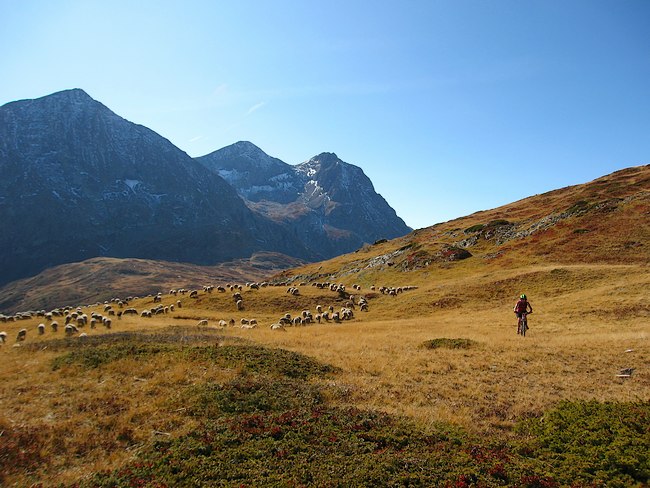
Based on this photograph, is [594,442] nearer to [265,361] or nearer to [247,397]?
[247,397]

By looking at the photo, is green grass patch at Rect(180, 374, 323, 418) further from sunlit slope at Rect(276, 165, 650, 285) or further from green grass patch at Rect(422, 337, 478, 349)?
sunlit slope at Rect(276, 165, 650, 285)

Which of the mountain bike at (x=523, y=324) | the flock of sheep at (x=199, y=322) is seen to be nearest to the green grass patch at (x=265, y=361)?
the flock of sheep at (x=199, y=322)

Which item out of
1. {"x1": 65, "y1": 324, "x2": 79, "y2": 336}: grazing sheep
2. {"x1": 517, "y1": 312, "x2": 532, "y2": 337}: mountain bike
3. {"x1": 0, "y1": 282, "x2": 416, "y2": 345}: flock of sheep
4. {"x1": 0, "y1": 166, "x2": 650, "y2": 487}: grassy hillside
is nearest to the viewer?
{"x1": 0, "y1": 166, "x2": 650, "y2": 487}: grassy hillside

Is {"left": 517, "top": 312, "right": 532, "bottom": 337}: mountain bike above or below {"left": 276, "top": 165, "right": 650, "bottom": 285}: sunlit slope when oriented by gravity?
below

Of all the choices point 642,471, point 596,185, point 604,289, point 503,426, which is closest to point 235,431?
point 503,426

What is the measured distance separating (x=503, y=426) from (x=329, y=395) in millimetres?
6877

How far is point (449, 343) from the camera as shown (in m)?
26.9

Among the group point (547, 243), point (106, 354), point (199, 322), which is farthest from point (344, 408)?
point (547, 243)

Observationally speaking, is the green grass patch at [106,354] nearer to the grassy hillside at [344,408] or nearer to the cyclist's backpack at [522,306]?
the grassy hillside at [344,408]

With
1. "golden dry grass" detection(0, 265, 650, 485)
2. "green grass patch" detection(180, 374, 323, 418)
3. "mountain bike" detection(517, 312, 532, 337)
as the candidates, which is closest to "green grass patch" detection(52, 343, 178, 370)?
"golden dry grass" detection(0, 265, 650, 485)

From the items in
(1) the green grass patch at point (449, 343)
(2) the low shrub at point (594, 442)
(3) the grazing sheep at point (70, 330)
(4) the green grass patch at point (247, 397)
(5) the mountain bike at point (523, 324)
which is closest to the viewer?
(2) the low shrub at point (594, 442)

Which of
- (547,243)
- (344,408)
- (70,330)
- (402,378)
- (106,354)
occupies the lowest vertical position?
(402,378)

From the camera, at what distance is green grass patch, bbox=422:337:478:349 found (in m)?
26.4

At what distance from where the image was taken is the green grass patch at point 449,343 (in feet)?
86.5
